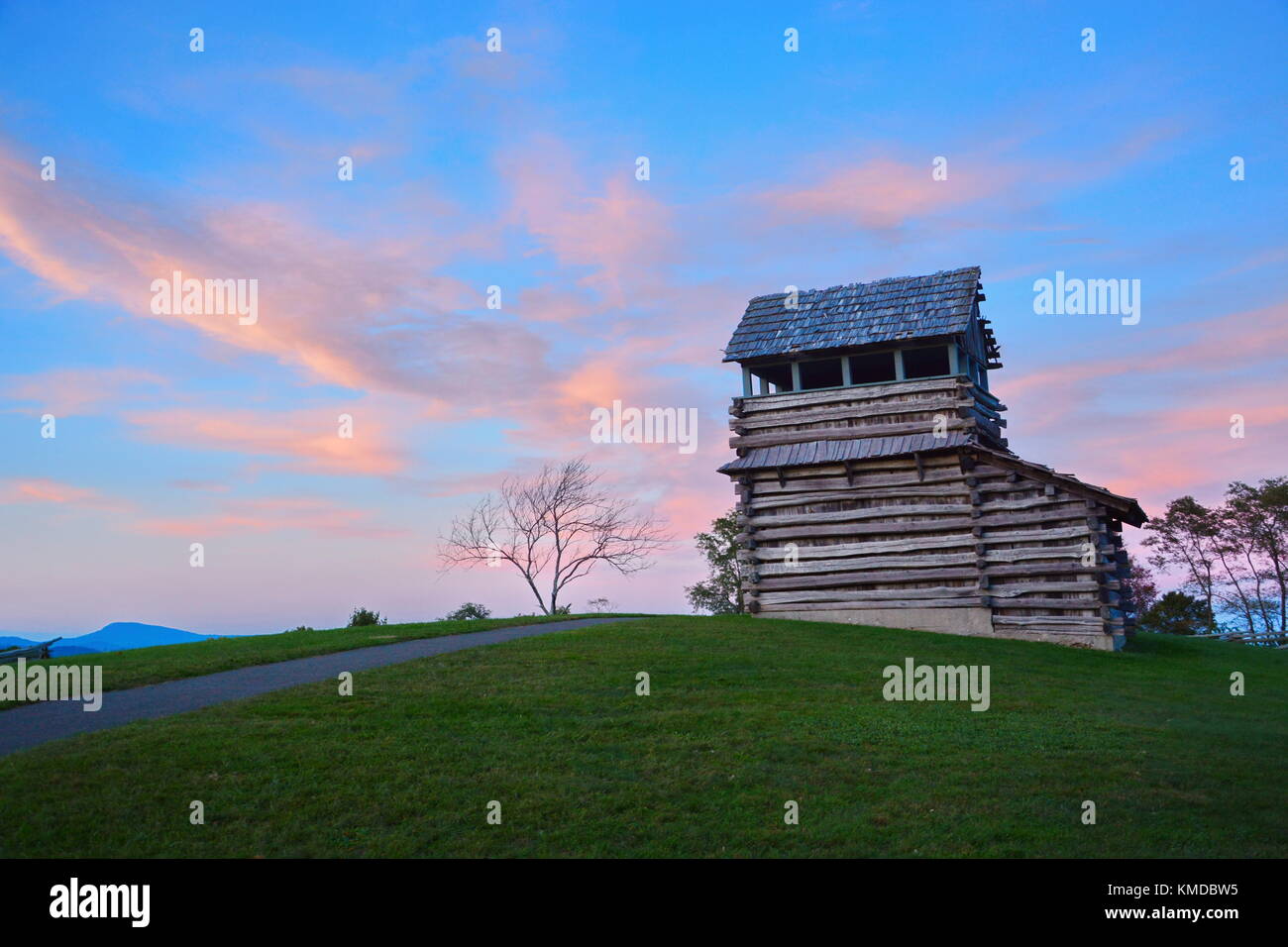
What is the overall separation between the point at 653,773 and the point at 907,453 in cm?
1789

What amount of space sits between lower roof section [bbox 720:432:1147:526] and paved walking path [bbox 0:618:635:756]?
9.77m

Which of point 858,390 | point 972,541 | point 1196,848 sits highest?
point 858,390

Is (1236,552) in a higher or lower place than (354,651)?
higher

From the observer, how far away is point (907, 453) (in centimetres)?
2777

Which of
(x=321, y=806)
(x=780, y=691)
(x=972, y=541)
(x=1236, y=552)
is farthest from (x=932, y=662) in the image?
(x=1236, y=552)

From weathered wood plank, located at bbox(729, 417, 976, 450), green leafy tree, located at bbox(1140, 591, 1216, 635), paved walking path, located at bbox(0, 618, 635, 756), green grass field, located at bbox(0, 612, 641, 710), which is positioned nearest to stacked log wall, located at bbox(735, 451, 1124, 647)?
weathered wood plank, located at bbox(729, 417, 976, 450)

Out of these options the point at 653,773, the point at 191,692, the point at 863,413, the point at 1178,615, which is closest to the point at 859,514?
the point at 863,413

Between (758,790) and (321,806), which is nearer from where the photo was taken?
(321,806)

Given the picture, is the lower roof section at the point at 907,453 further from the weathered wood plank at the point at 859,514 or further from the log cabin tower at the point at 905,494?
the weathered wood plank at the point at 859,514

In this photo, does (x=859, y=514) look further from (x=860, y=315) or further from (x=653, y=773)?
(x=653, y=773)

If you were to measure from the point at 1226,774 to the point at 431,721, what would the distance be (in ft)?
35.0

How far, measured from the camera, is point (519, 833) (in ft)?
32.8

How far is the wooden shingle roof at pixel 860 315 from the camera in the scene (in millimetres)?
28812

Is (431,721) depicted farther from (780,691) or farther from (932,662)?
(932,662)
